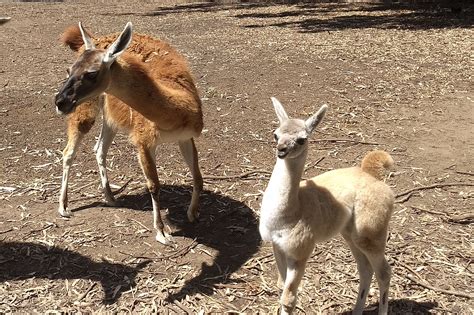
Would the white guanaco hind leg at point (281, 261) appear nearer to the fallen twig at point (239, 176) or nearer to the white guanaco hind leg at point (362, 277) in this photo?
the white guanaco hind leg at point (362, 277)

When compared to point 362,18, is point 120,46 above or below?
above

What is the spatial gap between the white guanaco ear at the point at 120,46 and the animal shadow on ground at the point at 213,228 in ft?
5.83

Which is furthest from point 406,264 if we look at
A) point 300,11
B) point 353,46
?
point 300,11

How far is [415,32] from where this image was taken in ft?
43.6

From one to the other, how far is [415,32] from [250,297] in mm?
11244

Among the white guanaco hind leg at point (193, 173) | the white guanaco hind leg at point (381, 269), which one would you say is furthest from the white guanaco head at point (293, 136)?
the white guanaco hind leg at point (193, 173)

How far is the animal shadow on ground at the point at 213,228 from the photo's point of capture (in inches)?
163

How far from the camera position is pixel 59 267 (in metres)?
4.27

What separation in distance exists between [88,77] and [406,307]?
284 centimetres

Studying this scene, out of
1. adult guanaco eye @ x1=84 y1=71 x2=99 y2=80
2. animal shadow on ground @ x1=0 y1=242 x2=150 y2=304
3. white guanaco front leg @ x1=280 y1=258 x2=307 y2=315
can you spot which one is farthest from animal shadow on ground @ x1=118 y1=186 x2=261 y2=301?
adult guanaco eye @ x1=84 y1=71 x2=99 y2=80

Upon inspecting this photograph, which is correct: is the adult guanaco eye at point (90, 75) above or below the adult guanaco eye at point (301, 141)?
above

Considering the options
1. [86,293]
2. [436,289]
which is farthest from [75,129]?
[436,289]

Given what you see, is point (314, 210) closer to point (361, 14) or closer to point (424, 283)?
point (424, 283)

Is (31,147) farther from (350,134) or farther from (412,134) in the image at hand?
(412,134)
